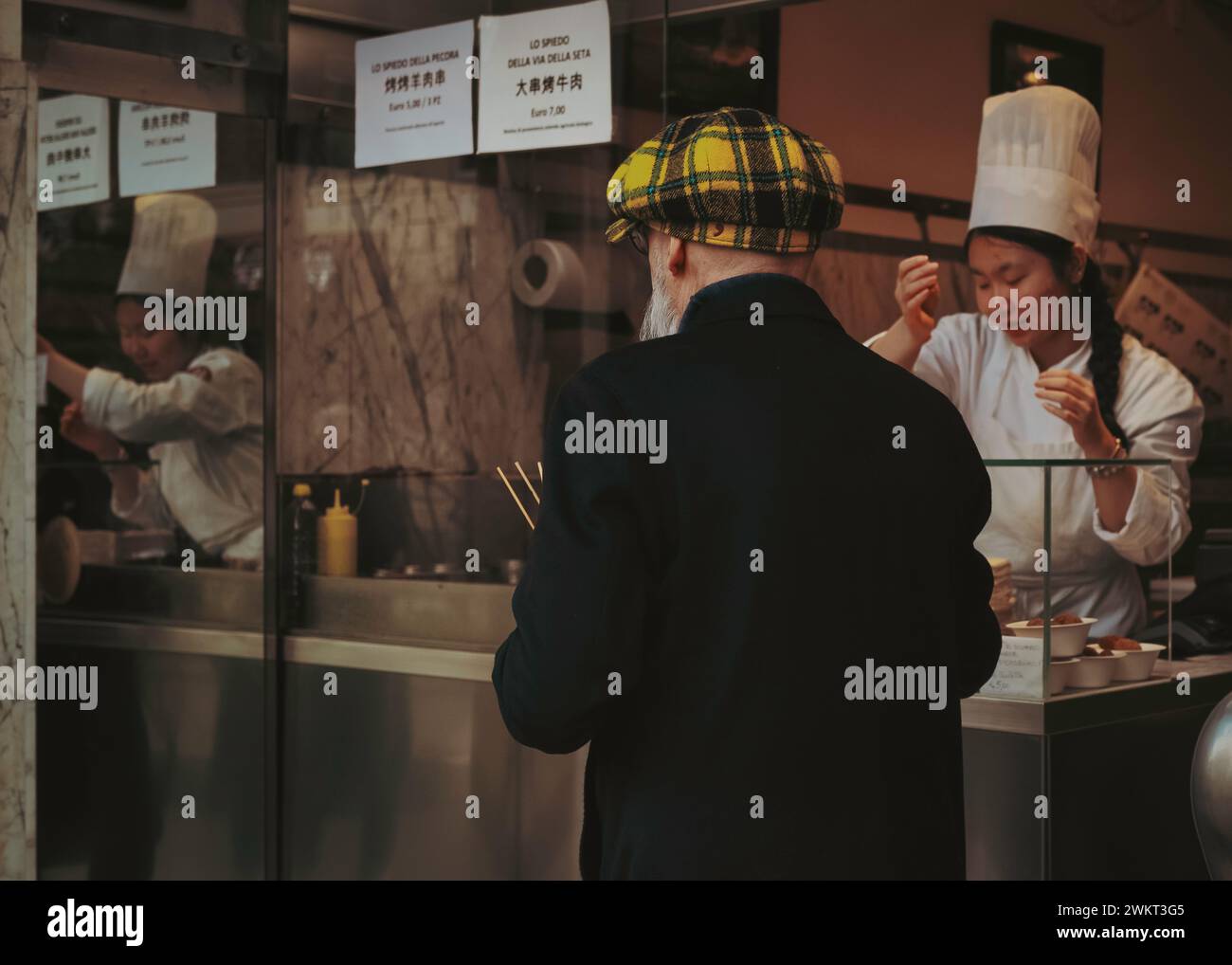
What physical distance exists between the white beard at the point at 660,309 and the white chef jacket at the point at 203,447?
226 centimetres

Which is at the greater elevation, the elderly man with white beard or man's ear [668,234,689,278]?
man's ear [668,234,689,278]

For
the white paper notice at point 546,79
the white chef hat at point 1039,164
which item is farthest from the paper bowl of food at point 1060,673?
the white paper notice at point 546,79

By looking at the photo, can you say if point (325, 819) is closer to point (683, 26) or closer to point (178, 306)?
point (178, 306)

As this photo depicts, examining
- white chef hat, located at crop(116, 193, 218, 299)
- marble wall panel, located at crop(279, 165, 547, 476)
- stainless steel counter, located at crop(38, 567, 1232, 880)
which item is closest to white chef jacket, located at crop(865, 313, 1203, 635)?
marble wall panel, located at crop(279, 165, 547, 476)

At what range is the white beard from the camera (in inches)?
58.7

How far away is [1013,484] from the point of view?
239 centimetres

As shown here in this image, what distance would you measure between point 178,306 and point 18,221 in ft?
2.87

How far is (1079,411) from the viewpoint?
2.96 m

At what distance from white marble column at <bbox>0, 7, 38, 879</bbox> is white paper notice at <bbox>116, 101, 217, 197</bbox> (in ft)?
2.50

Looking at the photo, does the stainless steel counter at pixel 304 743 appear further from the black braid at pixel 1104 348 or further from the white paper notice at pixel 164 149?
the black braid at pixel 1104 348

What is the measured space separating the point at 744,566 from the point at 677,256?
0.30 metres

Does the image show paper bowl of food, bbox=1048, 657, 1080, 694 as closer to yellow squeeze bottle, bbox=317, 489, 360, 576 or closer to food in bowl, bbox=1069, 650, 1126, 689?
food in bowl, bbox=1069, 650, 1126, 689

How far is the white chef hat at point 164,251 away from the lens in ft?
12.0
